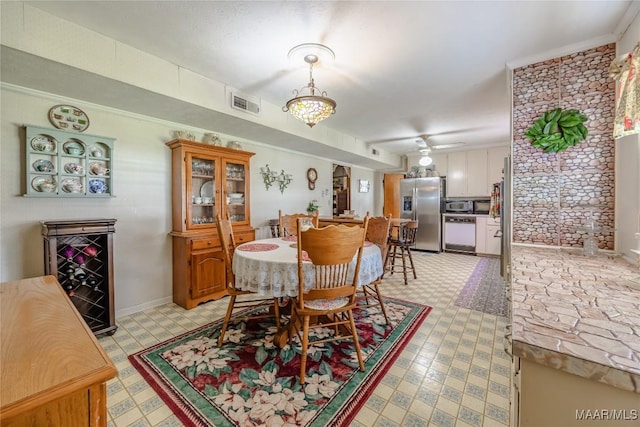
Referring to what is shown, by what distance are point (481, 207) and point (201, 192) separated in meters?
5.83

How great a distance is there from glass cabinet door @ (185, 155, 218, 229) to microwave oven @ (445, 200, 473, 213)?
5369 millimetres

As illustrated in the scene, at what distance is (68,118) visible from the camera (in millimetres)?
2367

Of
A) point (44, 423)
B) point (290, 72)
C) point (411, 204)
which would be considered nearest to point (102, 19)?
point (290, 72)

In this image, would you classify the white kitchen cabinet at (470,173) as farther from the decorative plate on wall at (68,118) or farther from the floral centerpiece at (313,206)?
the decorative plate on wall at (68,118)

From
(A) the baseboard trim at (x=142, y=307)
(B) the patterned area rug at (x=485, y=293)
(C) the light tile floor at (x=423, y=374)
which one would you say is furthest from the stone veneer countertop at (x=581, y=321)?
(A) the baseboard trim at (x=142, y=307)

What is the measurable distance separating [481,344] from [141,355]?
2748 millimetres

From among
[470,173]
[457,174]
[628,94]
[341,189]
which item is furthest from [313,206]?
[628,94]

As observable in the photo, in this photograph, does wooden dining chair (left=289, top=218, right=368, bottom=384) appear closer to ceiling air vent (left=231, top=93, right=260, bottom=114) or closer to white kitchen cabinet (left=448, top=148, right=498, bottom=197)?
ceiling air vent (left=231, top=93, right=260, bottom=114)

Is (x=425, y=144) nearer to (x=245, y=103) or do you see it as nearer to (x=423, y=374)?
(x=245, y=103)

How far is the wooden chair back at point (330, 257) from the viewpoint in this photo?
165cm

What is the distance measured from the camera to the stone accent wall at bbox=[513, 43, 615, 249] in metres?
1.98

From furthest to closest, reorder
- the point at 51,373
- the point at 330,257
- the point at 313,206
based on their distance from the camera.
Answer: the point at 313,206
the point at 330,257
the point at 51,373

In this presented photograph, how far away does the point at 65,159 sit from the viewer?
2.36m

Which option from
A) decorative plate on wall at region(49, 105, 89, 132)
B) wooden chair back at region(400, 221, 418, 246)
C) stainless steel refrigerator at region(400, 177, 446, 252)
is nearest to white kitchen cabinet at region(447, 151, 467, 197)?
stainless steel refrigerator at region(400, 177, 446, 252)
